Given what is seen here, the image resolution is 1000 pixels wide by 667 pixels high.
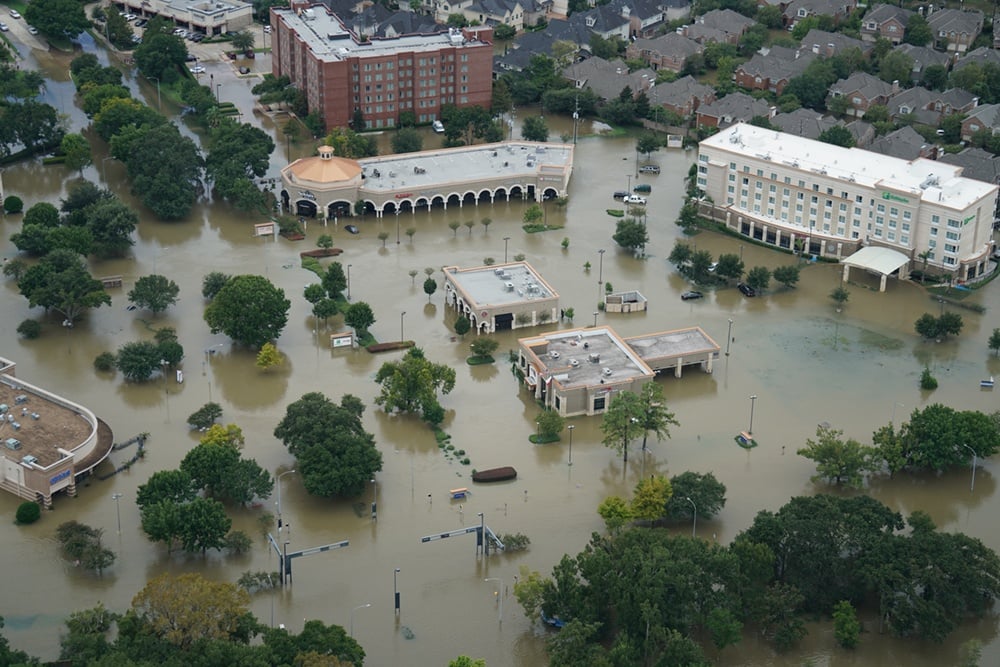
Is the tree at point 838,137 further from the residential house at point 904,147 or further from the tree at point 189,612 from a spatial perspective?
the tree at point 189,612

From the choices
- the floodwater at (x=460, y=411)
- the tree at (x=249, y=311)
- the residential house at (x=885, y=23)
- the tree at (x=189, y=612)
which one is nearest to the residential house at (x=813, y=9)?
the residential house at (x=885, y=23)

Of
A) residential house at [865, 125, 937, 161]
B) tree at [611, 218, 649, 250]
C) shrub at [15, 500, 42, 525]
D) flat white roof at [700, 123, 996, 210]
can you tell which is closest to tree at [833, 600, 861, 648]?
shrub at [15, 500, 42, 525]

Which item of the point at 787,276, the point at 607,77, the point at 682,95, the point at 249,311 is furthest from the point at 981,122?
the point at 249,311

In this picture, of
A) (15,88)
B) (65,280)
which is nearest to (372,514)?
(65,280)

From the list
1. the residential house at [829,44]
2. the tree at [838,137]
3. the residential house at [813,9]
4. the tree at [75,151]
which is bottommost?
the tree at [75,151]

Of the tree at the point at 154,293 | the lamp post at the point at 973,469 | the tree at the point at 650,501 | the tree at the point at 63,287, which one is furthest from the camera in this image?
the tree at the point at 154,293

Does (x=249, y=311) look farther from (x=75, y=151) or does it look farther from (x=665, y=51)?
(x=665, y=51)

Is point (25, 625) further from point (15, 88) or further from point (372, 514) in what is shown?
point (15, 88)

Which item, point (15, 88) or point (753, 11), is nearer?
point (15, 88)
